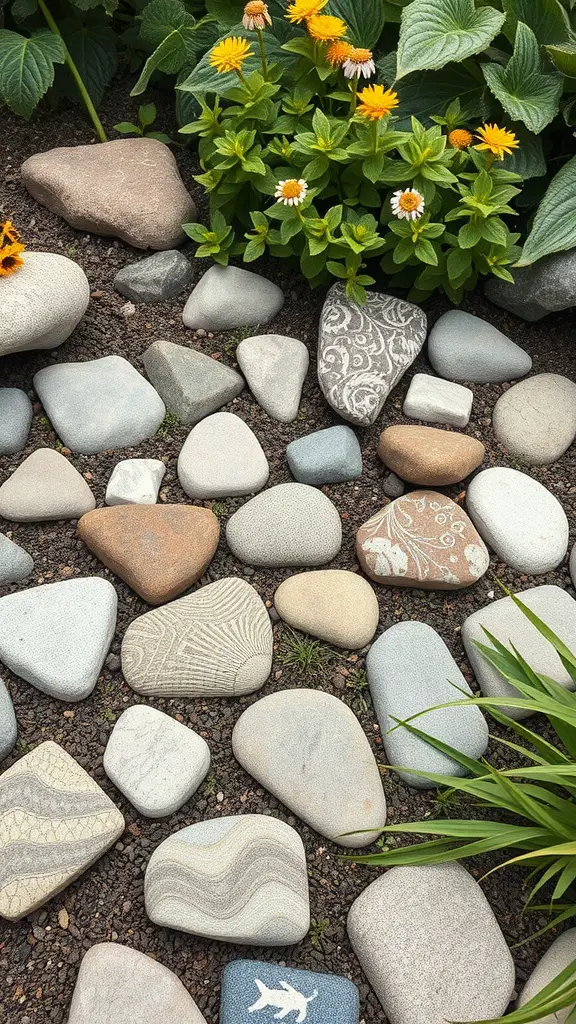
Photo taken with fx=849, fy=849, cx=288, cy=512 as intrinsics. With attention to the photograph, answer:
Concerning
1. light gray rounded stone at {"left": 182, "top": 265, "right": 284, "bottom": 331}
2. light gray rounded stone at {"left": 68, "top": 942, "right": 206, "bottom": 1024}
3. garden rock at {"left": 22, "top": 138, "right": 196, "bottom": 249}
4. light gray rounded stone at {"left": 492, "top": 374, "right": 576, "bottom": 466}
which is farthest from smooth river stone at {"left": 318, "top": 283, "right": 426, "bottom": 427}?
light gray rounded stone at {"left": 68, "top": 942, "right": 206, "bottom": 1024}

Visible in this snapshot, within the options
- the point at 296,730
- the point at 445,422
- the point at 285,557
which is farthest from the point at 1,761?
the point at 445,422

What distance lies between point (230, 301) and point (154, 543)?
0.84m

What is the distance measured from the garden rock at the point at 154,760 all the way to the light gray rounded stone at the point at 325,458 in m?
0.74

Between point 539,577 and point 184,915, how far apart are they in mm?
1176

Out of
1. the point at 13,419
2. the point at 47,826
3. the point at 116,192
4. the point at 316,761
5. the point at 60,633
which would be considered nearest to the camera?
the point at 47,826

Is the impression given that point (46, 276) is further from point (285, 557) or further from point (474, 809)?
point (474, 809)

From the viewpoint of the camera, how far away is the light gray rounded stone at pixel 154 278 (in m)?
2.54

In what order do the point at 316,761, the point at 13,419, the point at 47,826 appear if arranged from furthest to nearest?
the point at 13,419
the point at 316,761
the point at 47,826

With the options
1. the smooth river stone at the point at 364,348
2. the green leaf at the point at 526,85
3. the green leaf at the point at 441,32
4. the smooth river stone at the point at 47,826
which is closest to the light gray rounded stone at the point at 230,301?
the smooth river stone at the point at 364,348

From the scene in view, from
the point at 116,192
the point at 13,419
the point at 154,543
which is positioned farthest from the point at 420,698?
the point at 116,192

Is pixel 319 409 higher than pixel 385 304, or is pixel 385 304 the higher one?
pixel 385 304

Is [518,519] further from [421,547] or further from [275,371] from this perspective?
[275,371]

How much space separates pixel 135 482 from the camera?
7.21 ft

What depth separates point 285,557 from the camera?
2.12 metres
